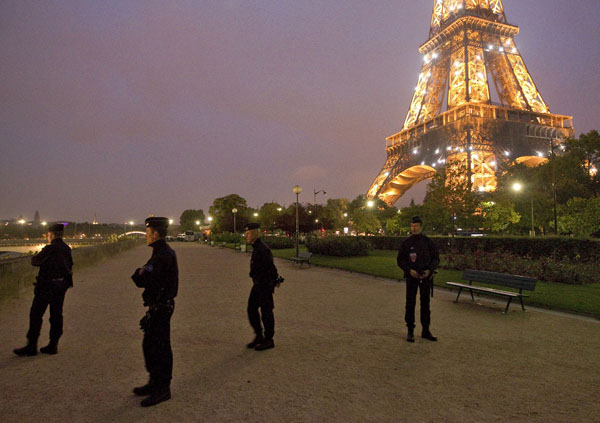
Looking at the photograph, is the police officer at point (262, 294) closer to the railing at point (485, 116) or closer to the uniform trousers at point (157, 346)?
the uniform trousers at point (157, 346)

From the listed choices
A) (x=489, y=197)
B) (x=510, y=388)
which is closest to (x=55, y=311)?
(x=510, y=388)

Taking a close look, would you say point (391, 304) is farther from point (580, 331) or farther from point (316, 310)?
point (580, 331)

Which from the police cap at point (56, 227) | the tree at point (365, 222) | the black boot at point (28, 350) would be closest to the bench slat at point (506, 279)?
the police cap at point (56, 227)

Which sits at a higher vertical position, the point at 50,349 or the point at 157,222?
the point at 157,222

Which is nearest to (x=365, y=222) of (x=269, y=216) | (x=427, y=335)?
(x=269, y=216)

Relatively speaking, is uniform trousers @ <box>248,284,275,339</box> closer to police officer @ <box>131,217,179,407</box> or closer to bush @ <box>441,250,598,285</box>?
police officer @ <box>131,217,179,407</box>

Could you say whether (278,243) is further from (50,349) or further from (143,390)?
(143,390)

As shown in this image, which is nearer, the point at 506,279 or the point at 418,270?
the point at 418,270

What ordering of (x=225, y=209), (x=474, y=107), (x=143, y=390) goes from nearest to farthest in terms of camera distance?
(x=143, y=390) → (x=474, y=107) → (x=225, y=209)
